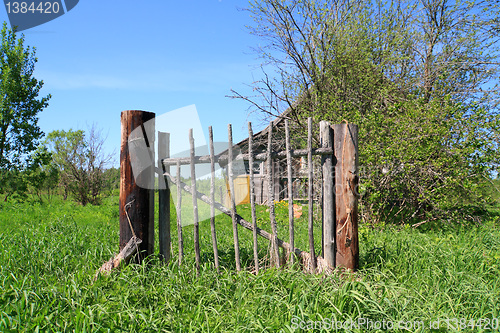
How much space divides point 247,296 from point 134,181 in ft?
5.83

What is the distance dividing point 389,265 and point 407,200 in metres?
4.64

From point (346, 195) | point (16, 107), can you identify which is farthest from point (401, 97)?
point (16, 107)

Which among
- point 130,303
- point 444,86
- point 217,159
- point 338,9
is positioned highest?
point 338,9

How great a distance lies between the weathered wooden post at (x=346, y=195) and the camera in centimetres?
371

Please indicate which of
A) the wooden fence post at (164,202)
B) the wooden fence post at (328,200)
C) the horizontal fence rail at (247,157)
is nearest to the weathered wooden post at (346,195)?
the wooden fence post at (328,200)

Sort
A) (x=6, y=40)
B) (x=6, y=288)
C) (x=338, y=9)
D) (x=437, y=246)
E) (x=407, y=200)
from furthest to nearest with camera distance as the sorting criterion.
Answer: (x=6, y=40), (x=338, y=9), (x=407, y=200), (x=437, y=246), (x=6, y=288)

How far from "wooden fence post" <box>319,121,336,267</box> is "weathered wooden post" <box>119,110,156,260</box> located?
1957mm

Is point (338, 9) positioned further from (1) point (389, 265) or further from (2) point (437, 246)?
(1) point (389, 265)

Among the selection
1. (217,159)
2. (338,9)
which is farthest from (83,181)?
(217,159)

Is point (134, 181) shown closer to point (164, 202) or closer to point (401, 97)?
point (164, 202)

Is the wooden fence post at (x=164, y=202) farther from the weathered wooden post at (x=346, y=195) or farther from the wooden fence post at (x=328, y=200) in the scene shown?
the weathered wooden post at (x=346, y=195)

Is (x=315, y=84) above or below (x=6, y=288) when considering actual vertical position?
above

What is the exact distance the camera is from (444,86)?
899 centimetres

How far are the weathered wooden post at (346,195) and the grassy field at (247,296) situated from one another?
0.78ft
